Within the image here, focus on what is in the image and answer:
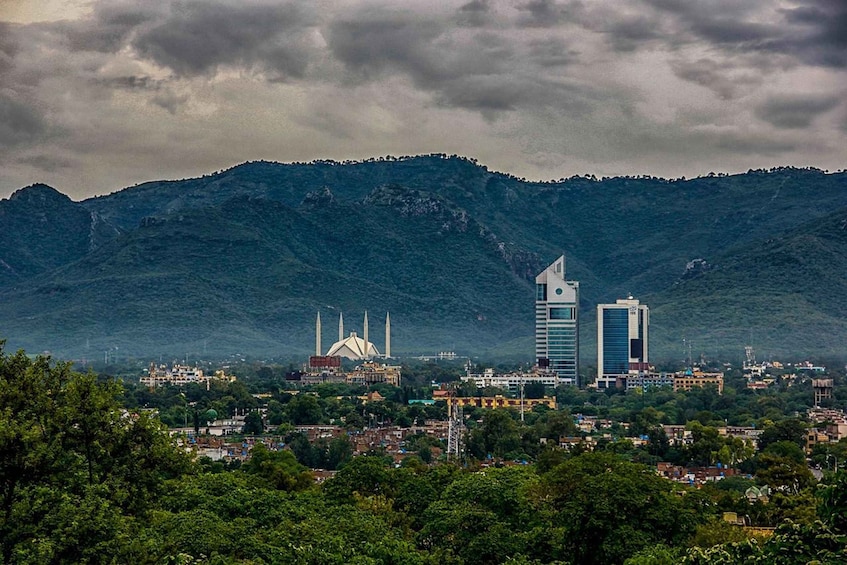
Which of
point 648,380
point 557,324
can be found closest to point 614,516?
point 648,380

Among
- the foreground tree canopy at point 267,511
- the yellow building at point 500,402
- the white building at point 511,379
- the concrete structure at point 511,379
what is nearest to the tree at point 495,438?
the foreground tree canopy at point 267,511

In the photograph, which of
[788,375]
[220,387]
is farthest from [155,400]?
[788,375]

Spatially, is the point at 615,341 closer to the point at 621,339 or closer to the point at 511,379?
the point at 621,339

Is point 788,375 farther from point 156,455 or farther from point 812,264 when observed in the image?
point 156,455

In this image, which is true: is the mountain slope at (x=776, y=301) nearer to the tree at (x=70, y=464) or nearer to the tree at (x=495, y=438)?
the tree at (x=495, y=438)

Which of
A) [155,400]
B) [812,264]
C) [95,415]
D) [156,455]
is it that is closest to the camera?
[95,415]

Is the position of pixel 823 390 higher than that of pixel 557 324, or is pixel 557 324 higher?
pixel 557 324

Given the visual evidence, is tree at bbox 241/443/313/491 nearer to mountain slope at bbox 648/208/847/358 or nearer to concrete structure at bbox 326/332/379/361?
concrete structure at bbox 326/332/379/361
